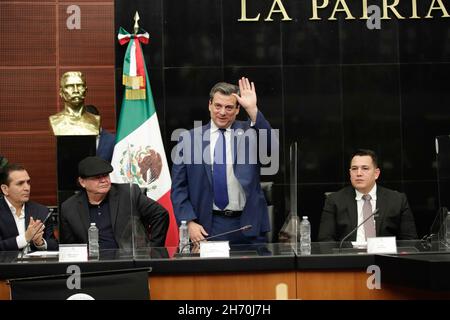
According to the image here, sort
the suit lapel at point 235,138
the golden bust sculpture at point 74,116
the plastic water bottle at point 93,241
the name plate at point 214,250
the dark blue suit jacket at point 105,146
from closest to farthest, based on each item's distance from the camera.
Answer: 1. the name plate at point 214,250
2. the plastic water bottle at point 93,241
3. the suit lapel at point 235,138
4. the golden bust sculpture at point 74,116
5. the dark blue suit jacket at point 105,146

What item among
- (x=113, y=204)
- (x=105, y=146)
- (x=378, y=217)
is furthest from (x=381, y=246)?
(x=105, y=146)

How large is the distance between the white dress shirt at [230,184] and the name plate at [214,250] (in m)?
0.63

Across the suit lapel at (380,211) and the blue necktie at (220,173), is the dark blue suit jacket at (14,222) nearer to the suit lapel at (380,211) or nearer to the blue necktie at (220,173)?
the blue necktie at (220,173)

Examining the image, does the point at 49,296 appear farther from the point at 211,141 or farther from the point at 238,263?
the point at 211,141

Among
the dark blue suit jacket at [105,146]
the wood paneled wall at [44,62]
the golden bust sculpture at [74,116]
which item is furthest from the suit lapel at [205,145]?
the wood paneled wall at [44,62]

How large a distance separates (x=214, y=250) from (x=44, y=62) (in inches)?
160

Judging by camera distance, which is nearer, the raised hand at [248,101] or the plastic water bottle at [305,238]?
the plastic water bottle at [305,238]

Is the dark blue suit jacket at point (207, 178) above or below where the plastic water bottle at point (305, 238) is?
above

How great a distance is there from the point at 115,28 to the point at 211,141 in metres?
2.55

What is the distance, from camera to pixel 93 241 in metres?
3.97

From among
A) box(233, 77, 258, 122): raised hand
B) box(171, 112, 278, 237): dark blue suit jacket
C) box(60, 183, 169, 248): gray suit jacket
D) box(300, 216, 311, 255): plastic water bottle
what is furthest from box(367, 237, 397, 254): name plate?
box(60, 183, 169, 248): gray suit jacket

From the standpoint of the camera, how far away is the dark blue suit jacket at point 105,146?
605 cm
